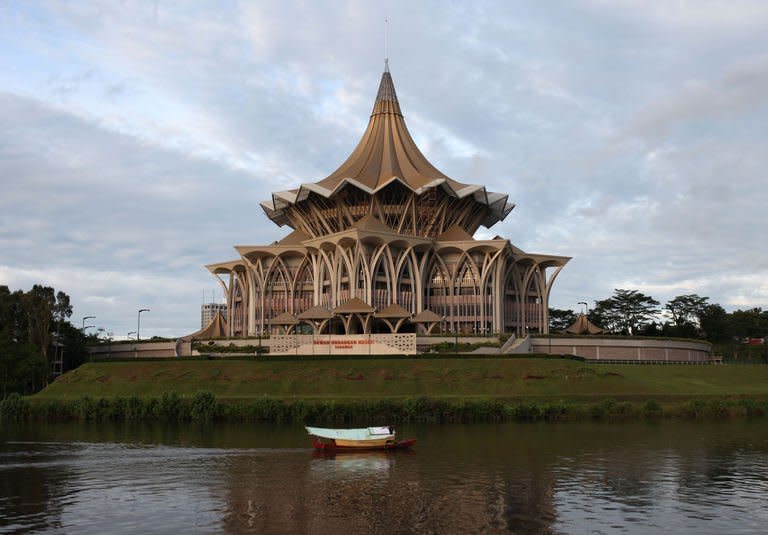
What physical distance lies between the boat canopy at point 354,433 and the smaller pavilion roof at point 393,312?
4603cm

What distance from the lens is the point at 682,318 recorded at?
128 m

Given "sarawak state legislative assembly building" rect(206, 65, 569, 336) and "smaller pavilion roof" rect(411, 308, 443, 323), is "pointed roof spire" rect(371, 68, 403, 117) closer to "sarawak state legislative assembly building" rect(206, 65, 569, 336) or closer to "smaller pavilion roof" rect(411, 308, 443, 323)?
"sarawak state legislative assembly building" rect(206, 65, 569, 336)

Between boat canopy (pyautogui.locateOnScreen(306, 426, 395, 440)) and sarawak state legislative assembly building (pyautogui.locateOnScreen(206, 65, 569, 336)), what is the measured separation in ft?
152

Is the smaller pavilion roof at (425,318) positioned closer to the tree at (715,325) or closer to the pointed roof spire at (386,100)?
the pointed roof spire at (386,100)

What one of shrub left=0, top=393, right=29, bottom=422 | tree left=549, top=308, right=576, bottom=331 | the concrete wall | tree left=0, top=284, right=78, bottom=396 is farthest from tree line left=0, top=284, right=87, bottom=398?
tree left=549, top=308, right=576, bottom=331

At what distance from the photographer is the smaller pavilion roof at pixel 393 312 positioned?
85625 mm

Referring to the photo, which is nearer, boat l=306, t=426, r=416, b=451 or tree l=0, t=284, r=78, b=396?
boat l=306, t=426, r=416, b=451

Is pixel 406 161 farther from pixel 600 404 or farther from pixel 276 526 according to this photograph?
pixel 276 526

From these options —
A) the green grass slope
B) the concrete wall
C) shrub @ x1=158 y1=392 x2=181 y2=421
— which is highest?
Answer: the concrete wall

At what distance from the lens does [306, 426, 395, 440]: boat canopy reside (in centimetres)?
3884

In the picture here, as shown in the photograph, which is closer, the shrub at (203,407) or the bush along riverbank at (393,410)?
the bush along riverbank at (393,410)

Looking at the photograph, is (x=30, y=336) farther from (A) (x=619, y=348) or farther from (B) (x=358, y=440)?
(A) (x=619, y=348)

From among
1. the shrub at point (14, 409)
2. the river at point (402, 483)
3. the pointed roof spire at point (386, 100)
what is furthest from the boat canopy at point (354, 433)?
the pointed roof spire at point (386, 100)

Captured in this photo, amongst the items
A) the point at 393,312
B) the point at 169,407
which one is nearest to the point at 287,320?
the point at 393,312
